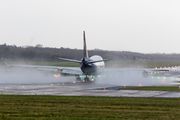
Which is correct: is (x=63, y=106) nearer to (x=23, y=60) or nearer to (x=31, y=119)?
(x=31, y=119)

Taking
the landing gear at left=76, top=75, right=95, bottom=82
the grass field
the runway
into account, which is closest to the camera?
the grass field

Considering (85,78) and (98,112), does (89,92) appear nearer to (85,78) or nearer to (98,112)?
(98,112)

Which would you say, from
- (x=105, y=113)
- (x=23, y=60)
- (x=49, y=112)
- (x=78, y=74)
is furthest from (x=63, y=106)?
(x=23, y=60)

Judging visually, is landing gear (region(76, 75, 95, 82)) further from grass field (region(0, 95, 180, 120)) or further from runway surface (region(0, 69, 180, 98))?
grass field (region(0, 95, 180, 120))

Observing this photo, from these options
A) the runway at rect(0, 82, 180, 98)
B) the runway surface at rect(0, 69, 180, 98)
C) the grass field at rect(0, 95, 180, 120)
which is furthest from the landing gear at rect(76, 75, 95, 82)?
the grass field at rect(0, 95, 180, 120)

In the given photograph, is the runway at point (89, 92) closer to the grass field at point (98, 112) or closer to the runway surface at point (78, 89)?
the runway surface at point (78, 89)

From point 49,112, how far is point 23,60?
58.4 m

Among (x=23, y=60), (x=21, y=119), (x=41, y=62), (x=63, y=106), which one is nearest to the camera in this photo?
(x=21, y=119)

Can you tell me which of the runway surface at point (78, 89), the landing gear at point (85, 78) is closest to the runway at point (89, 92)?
the runway surface at point (78, 89)

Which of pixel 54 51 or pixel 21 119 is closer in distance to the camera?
pixel 21 119

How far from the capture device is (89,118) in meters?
16.1

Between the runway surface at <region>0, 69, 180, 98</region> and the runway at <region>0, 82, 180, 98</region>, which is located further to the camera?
the runway surface at <region>0, 69, 180, 98</region>

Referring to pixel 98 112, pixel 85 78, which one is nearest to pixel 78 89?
pixel 85 78

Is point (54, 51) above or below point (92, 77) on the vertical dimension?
above
